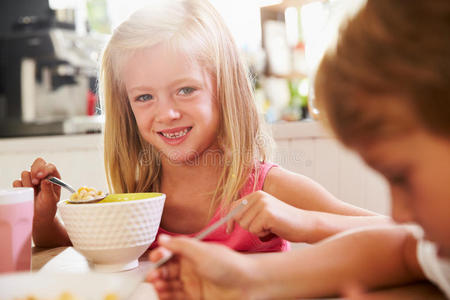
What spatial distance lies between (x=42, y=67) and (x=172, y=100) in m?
1.75

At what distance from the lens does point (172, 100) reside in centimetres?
94

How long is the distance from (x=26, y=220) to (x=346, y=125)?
46 centimetres

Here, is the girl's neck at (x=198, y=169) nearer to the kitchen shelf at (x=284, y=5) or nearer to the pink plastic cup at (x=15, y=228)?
the pink plastic cup at (x=15, y=228)

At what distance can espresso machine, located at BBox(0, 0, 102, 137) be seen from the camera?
2.39 m

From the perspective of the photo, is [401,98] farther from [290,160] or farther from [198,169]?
[290,160]

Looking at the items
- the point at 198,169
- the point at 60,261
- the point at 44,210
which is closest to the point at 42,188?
the point at 44,210

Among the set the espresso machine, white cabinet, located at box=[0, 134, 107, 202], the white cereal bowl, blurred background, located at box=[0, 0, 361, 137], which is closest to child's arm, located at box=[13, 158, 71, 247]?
the white cereal bowl

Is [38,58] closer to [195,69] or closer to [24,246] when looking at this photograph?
[195,69]

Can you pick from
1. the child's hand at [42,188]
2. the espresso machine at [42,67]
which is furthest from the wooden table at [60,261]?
the espresso machine at [42,67]

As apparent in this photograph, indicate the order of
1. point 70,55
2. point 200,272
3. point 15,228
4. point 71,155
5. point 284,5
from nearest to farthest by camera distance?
point 200,272 → point 15,228 → point 71,155 → point 70,55 → point 284,5

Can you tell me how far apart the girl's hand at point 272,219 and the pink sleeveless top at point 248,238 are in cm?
15

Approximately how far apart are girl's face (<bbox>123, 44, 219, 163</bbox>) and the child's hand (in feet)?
0.71

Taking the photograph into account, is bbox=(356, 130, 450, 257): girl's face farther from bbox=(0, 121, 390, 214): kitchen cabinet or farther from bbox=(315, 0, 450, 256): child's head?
bbox=(0, 121, 390, 214): kitchen cabinet

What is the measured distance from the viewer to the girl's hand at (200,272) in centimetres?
47
